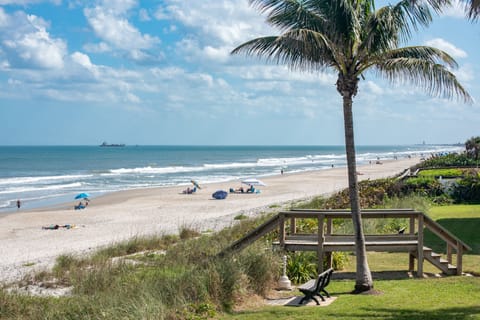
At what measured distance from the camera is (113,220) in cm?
2945

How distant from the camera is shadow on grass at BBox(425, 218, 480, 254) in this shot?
15.0m

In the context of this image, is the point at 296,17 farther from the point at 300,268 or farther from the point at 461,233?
the point at 461,233

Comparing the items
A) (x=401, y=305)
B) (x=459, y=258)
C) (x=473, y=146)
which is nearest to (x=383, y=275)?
(x=459, y=258)

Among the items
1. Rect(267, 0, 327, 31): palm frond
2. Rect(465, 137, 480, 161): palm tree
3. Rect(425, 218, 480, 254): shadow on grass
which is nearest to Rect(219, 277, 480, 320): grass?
Rect(425, 218, 480, 254): shadow on grass

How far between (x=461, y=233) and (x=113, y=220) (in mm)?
18223

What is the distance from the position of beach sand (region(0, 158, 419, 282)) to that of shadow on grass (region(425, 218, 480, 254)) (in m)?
9.11

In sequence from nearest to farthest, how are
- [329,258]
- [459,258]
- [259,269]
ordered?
[259,269]
[459,258]
[329,258]

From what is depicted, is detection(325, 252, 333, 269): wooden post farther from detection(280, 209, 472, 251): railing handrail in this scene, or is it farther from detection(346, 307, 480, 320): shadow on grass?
detection(346, 307, 480, 320): shadow on grass

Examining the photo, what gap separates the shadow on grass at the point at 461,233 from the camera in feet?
49.2

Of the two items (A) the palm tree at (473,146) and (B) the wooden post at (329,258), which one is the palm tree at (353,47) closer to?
(B) the wooden post at (329,258)

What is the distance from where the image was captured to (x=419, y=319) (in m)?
8.20

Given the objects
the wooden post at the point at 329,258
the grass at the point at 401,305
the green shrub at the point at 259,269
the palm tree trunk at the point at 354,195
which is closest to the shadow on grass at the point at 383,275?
the wooden post at the point at 329,258

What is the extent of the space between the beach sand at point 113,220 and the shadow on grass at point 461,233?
911cm

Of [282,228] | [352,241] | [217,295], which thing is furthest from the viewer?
[352,241]
